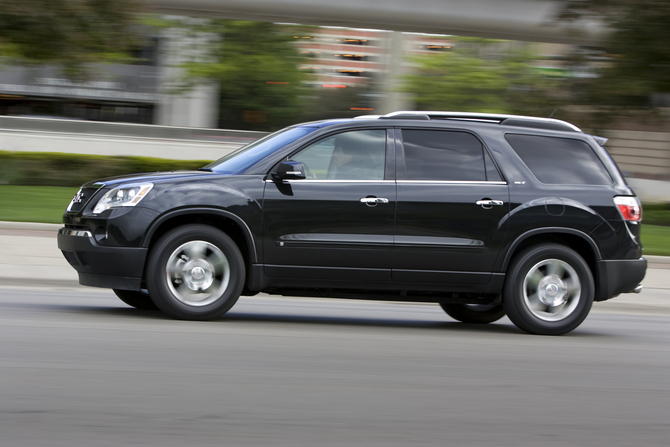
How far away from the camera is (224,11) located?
25203 millimetres

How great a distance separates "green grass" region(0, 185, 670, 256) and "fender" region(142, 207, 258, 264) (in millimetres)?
7519

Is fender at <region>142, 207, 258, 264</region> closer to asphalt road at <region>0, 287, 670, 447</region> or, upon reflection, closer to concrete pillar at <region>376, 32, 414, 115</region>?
asphalt road at <region>0, 287, 670, 447</region>

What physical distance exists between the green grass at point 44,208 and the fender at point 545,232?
771 centimetres

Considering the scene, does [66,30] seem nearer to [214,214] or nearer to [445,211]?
[214,214]

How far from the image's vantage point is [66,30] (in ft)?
53.1

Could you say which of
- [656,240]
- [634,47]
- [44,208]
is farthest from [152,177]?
[634,47]

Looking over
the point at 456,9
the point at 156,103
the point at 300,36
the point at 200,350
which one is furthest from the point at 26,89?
the point at 200,350

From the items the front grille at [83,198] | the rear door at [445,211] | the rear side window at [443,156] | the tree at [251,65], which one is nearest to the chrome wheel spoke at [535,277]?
the rear door at [445,211]

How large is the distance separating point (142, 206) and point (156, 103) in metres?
29.7

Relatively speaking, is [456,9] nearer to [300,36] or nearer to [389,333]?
Result: [300,36]

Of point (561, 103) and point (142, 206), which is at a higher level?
point (561, 103)

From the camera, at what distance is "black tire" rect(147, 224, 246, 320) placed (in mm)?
6902

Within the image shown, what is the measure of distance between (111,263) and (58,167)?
14048mm

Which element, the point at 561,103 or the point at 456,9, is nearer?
the point at 561,103
